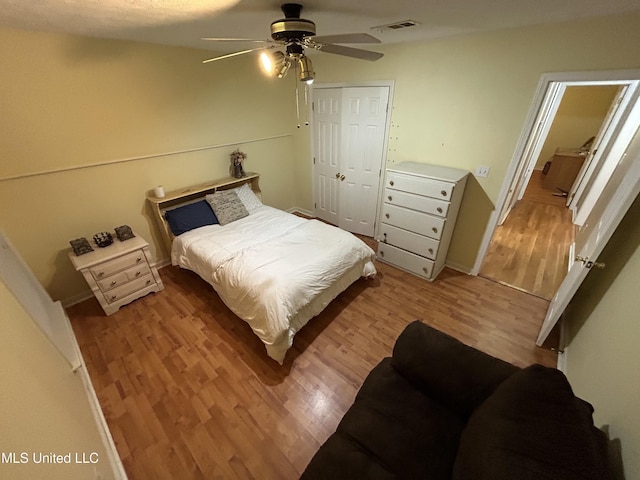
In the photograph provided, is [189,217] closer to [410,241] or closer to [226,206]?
[226,206]

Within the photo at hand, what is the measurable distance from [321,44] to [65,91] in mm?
2264

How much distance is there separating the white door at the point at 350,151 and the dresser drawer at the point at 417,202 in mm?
634

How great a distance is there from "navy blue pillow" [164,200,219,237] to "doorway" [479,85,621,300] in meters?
3.28

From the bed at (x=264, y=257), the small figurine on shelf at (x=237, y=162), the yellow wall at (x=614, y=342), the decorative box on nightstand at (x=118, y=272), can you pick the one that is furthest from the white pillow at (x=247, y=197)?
the yellow wall at (x=614, y=342)

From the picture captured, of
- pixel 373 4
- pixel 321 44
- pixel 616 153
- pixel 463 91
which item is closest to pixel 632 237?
pixel 463 91

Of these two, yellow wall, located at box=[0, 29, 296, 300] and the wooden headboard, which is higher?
yellow wall, located at box=[0, 29, 296, 300]

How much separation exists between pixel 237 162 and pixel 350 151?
1.51m

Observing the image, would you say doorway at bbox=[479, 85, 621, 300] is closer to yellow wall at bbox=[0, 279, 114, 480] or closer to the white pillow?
the white pillow

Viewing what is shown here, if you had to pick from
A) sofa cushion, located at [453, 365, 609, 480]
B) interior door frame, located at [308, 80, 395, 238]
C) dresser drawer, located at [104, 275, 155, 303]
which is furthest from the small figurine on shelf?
sofa cushion, located at [453, 365, 609, 480]

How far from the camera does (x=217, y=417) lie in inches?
66.4

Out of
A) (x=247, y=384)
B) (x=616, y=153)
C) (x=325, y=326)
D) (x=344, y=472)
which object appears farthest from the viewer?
(x=616, y=153)

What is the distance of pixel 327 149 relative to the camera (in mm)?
3654

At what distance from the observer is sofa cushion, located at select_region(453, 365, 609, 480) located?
77cm

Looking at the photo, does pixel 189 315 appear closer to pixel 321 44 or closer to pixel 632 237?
pixel 321 44
